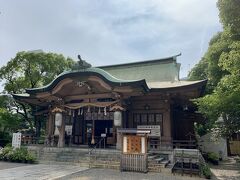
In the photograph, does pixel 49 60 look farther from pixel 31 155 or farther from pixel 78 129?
pixel 31 155

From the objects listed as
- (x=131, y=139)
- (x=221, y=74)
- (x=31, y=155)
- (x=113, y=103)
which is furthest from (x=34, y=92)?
(x=221, y=74)

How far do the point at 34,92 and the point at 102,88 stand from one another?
5.33m

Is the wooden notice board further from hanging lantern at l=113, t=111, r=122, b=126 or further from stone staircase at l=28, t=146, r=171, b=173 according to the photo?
hanging lantern at l=113, t=111, r=122, b=126

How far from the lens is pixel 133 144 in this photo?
1205cm

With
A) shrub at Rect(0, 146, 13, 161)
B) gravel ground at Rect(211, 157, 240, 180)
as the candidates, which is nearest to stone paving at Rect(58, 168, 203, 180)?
gravel ground at Rect(211, 157, 240, 180)

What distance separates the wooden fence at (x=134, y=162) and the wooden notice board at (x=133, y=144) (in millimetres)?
263

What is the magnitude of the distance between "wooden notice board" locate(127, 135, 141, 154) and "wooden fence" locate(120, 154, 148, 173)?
0.86 ft

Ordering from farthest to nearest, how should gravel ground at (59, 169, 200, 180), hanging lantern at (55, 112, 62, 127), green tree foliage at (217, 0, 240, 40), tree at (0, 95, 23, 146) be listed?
1. tree at (0, 95, 23, 146)
2. hanging lantern at (55, 112, 62, 127)
3. green tree foliage at (217, 0, 240, 40)
4. gravel ground at (59, 169, 200, 180)

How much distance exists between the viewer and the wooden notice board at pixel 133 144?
11892 millimetres

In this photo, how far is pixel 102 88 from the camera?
644 inches

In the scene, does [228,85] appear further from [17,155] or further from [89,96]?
[17,155]

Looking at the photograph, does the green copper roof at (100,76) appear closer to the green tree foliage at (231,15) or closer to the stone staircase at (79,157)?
the stone staircase at (79,157)

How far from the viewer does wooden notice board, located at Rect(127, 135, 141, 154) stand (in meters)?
11.9

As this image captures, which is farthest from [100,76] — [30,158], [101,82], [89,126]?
[30,158]
